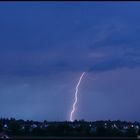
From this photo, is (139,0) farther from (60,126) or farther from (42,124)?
(42,124)

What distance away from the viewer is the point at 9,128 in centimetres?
8719

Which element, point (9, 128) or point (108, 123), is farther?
point (108, 123)

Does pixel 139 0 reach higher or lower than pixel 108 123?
lower

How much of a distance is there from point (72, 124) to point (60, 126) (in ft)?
29.5

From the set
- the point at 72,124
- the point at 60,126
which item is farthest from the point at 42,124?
the point at 60,126

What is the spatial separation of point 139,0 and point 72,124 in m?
66.1

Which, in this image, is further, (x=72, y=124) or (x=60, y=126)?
(x=72, y=124)

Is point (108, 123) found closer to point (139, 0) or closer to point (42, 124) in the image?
point (42, 124)

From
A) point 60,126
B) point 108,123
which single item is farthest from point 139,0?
point 108,123

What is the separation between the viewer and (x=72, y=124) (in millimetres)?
90750

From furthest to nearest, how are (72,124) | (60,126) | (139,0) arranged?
(72,124)
(60,126)
(139,0)

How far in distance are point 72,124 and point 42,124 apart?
230 inches

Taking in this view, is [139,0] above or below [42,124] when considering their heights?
below

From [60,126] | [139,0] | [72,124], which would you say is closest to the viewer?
[139,0]
